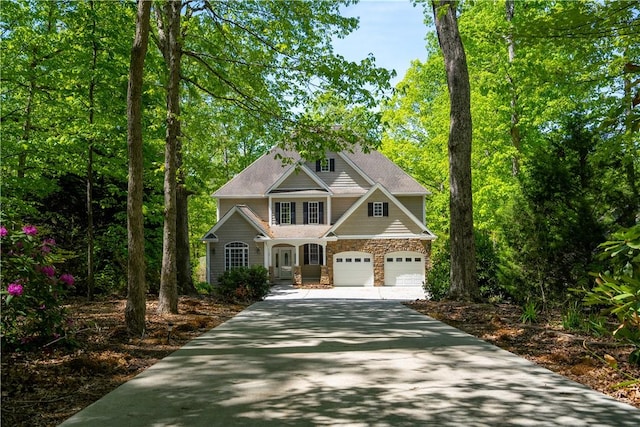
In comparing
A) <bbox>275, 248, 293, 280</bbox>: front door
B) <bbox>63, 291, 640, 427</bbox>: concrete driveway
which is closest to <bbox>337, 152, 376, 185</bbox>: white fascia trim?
<bbox>275, 248, 293, 280</bbox>: front door

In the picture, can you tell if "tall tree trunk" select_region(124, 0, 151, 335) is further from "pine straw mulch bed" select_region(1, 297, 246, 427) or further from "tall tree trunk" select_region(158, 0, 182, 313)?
"tall tree trunk" select_region(158, 0, 182, 313)

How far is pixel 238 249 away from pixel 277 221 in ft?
9.04

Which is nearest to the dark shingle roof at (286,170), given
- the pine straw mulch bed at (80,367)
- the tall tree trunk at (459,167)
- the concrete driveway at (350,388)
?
the tall tree trunk at (459,167)

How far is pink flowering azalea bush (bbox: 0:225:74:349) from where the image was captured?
219 inches

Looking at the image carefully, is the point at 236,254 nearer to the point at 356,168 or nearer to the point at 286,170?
the point at 286,170

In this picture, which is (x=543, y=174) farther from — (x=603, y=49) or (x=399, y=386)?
(x=399, y=386)

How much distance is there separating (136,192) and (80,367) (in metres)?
3.15

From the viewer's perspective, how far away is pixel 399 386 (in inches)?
213

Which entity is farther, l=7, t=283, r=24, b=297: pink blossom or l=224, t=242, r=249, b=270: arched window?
l=224, t=242, r=249, b=270: arched window

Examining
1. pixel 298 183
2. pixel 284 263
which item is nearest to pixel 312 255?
pixel 284 263

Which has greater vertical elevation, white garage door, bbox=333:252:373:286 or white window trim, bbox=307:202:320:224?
white window trim, bbox=307:202:320:224

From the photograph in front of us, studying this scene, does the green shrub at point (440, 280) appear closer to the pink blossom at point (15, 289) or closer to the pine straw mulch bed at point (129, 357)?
the pine straw mulch bed at point (129, 357)

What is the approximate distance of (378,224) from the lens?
27.0 m

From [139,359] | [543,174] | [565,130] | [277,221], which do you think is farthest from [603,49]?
[277,221]
